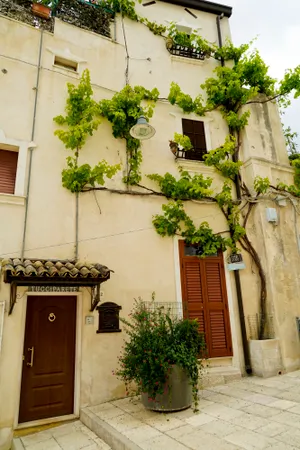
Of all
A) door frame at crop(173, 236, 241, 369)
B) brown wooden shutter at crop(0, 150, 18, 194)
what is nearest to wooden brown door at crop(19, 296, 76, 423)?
brown wooden shutter at crop(0, 150, 18, 194)

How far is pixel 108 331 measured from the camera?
20.2ft

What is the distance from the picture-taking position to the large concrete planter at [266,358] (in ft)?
22.4

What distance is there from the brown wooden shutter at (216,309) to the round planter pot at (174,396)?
212 centimetres

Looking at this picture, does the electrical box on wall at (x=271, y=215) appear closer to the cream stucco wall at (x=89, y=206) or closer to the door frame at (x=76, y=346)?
the cream stucco wall at (x=89, y=206)

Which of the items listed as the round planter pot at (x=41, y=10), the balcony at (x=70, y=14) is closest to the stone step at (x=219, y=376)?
the balcony at (x=70, y=14)

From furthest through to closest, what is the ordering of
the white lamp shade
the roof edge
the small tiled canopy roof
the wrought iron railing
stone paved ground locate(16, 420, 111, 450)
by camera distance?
the roof edge
the wrought iron railing
the white lamp shade
the small tiled canopy roof
stone paved ground locate(16, 420, 111, 450)

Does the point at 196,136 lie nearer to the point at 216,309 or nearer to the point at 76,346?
the point at 216,309

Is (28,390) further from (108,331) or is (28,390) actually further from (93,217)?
(93,217)

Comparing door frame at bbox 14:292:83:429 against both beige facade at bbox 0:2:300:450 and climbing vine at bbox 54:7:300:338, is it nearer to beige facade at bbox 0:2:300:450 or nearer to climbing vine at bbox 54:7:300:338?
beige facade at bbox 0:2:300:450

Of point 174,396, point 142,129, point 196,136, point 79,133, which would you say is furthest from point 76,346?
point 196,136

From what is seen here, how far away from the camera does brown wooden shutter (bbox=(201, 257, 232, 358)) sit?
23.5ft

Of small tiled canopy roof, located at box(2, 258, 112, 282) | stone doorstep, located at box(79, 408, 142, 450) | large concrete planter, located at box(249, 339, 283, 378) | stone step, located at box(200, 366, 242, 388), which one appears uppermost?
small tiled canopy roof, located at box(2, 258, 112, 282)

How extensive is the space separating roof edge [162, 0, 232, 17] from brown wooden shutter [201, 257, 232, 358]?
28.3 ft

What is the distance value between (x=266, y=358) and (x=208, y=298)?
181 centimetres
